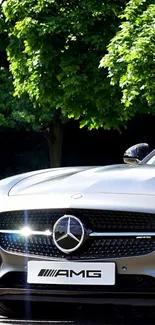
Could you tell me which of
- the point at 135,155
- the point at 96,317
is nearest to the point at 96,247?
the point at 96,317

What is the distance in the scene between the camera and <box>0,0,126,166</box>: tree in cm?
1394

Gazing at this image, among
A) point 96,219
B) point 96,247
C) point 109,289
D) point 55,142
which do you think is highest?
point 96,219

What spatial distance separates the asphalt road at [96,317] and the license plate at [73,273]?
0.57 ft

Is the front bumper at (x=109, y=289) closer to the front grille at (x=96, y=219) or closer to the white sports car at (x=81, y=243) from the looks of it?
the white sports car at (x=81, y=243)

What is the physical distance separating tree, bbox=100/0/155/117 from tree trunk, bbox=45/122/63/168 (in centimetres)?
1368

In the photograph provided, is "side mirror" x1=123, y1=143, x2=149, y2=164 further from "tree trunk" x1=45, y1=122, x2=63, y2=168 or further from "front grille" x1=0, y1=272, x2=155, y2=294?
"tree trunk" x1=45, y1=122, x2=63, y2=168

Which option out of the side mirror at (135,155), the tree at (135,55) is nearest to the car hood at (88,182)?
the side mirror at (135,155)

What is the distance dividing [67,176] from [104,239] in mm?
687

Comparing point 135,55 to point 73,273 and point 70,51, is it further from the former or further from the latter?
point 73,273

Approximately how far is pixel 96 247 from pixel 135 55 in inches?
329

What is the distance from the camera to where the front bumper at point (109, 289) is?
11.3 feet

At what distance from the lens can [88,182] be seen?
12.7 feet

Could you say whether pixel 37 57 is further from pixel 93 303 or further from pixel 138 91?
pixel 93 303

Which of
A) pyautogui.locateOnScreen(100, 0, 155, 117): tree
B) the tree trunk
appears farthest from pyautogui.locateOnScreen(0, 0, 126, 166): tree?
the tree trunk
